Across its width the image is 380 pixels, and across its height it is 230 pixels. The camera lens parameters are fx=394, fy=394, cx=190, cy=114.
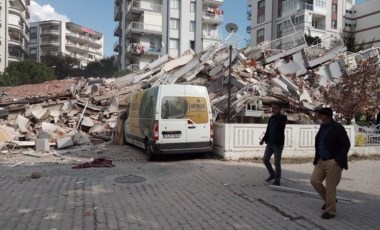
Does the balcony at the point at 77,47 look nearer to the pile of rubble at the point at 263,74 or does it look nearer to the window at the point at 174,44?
the window at the point at 174,44

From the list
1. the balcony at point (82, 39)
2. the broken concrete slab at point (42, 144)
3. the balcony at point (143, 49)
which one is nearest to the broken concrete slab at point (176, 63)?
the broken concrete slab at point (42, 144)

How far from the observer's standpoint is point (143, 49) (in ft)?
192

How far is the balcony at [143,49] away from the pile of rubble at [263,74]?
31835 mm

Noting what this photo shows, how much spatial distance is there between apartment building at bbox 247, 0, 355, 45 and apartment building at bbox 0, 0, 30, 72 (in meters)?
46.5

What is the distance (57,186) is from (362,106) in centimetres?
1070

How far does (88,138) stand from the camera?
16219 mm

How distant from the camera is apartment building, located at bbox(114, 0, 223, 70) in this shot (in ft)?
194

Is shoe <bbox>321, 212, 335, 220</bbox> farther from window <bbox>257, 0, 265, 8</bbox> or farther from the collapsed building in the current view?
window <bbox>257, 0, 265, 8</bbox>

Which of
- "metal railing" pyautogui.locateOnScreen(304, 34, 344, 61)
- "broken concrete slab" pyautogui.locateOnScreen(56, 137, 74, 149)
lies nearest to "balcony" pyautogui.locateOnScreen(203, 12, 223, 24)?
"metal railing" pyautogui.locateOnScreen(304, 34, 344, 61)

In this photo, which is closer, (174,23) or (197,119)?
(197,119)

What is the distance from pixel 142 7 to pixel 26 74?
64.1ft

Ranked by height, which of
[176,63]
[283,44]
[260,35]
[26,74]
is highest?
[260,35]

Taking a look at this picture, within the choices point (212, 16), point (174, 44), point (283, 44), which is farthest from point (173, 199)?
point (212, 16)

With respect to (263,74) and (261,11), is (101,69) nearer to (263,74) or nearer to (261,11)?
(261,11)
